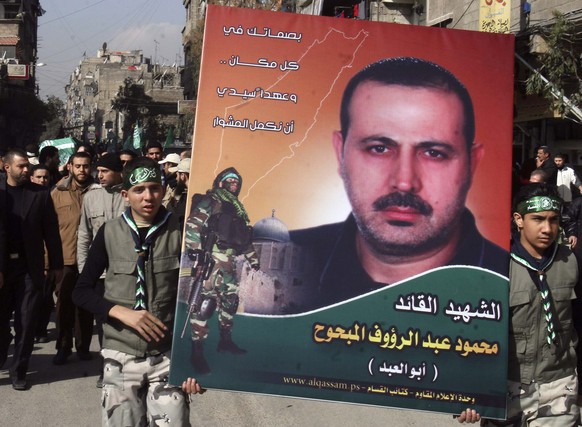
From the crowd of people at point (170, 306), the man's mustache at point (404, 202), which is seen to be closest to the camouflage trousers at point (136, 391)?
the crowd of people at point (170, 306)

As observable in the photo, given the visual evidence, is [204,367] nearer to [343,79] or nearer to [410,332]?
[410,332]

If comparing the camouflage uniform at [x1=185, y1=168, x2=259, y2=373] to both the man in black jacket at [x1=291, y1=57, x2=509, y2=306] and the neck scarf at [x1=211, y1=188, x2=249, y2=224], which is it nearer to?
the neck scarf at [x1=211, y1=188, x2=249, y2=224]

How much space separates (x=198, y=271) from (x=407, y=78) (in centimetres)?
125

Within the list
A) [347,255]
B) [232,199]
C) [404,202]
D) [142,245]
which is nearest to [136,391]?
[142,245]

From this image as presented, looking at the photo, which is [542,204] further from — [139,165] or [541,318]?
[139,165]

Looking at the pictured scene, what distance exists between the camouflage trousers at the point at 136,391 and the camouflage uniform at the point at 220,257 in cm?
51

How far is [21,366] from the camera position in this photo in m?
7.19

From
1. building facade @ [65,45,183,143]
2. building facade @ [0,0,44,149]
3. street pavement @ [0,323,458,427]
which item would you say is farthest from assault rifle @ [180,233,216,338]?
building facade @ [0,0,44,149]

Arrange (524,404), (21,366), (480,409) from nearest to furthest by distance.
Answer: (480,409)
(524,404)
(21,366)

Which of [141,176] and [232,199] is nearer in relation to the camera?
[232,199]

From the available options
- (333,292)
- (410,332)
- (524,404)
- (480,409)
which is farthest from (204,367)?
(524,404)

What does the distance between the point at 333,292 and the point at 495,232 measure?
2.46ft

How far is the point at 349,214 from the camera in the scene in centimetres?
376

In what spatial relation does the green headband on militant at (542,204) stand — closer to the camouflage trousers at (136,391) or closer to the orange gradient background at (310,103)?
the orange gradient background at (310,103)
